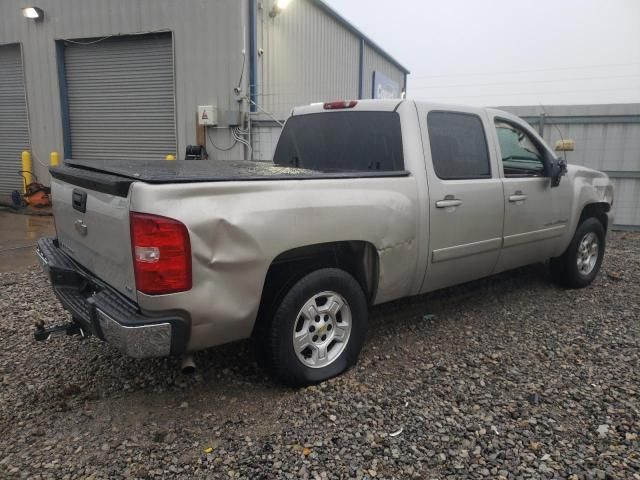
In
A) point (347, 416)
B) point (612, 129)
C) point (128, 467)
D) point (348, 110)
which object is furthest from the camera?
point (612, 129)

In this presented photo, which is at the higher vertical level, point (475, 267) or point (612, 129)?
point (612, 129)

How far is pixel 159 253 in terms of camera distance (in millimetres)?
2523

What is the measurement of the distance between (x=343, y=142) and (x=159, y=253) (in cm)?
207

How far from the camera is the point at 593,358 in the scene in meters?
3.82

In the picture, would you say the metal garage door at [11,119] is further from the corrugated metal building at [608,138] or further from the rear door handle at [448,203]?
the rear door handle at [448,203]

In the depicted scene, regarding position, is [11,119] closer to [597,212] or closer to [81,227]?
[81,227]

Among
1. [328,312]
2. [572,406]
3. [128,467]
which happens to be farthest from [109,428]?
[572,406]

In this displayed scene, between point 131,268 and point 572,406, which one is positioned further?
point 572,406

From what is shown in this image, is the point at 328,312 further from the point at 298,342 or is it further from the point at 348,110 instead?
the point at 348,110

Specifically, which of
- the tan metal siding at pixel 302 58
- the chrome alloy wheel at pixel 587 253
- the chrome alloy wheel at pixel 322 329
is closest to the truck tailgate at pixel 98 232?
the chrome alloy wheel at pixel 322 329

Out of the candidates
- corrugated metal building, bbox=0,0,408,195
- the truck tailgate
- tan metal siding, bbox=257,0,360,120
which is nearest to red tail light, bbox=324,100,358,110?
the truck tailgate

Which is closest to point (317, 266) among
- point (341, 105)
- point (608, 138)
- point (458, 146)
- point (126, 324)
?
point (126, 324)

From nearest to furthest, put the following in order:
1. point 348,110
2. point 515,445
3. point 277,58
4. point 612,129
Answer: point 515,445 → point 348,110 → point 612,129 → point 277,58

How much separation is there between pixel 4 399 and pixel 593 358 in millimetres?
3981
